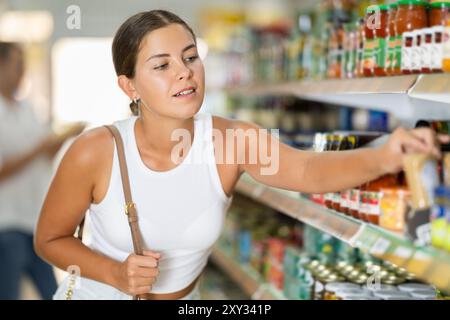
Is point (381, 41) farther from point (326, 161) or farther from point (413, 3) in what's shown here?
point (326, 161)

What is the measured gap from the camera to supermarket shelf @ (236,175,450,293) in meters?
1.27

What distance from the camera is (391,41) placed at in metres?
1.75

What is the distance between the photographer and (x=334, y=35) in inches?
94.6

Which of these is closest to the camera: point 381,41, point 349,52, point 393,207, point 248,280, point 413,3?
point 393,207

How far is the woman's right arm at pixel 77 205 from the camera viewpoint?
6.23ft

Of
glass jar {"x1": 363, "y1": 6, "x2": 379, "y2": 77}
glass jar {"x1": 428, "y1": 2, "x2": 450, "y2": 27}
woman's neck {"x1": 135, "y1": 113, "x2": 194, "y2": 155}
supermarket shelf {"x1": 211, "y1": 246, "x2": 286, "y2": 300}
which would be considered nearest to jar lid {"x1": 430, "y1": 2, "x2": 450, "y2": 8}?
glass jar {"x1": 428, "y1": 2, "x2": 450, "y2": 27}

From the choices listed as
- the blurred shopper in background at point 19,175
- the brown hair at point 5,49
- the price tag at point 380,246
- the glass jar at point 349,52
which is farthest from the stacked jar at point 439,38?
the brown hair at point 5,49

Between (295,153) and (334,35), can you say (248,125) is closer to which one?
(295,153)

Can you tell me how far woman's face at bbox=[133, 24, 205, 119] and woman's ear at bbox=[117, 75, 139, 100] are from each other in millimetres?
84

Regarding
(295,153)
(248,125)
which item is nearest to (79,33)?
(248,125)

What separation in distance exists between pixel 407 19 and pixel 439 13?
0.11 meters

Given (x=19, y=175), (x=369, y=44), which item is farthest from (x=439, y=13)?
(x=19, y=175)

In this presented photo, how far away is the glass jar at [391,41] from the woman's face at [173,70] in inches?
17.9
